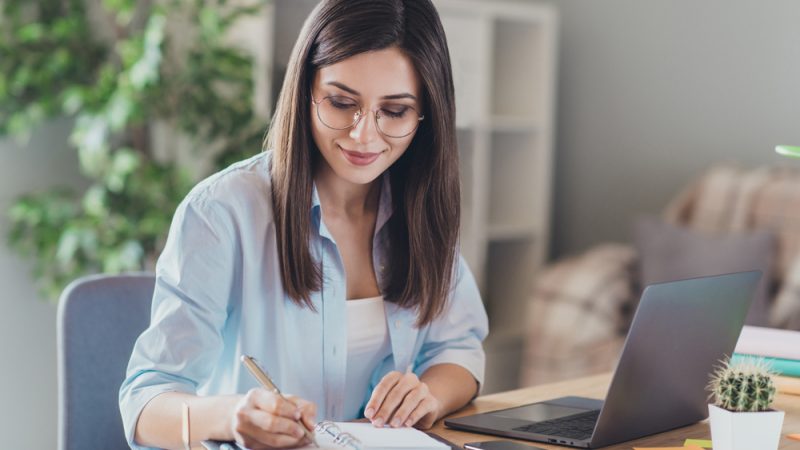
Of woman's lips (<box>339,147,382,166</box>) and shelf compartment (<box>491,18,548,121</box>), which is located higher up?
shelf compartment (<box>491,18,548,121</box>)

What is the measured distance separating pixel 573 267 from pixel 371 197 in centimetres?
177

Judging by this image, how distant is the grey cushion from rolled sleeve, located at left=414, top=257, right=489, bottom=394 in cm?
152

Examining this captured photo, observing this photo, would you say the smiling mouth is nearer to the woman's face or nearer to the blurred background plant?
the woman's face

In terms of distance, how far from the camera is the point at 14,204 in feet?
9.35

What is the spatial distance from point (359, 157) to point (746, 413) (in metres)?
0.61

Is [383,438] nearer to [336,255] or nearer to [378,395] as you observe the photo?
[378,395]

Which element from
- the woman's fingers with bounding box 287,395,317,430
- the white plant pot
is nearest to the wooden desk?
the white plant pot

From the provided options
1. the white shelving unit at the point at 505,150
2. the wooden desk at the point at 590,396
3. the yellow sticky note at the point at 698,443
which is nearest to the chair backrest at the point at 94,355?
the wooden desk at the point at 590,396

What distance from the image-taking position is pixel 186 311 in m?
1.34

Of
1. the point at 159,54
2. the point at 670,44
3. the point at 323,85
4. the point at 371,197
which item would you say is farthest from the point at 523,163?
the point at 323,85

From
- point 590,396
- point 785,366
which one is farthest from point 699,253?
point 590,396

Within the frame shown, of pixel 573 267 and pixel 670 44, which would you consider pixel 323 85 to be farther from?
pixel 670 44

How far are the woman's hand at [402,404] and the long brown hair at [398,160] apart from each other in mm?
203

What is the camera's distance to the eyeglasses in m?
1.43
